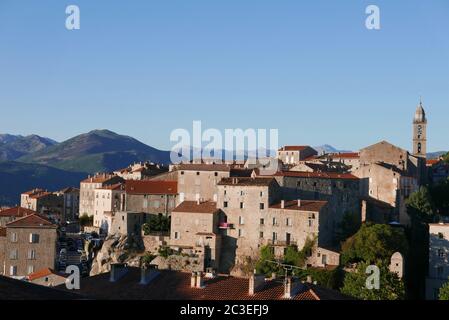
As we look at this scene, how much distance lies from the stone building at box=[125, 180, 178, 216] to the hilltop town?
3.2 inches

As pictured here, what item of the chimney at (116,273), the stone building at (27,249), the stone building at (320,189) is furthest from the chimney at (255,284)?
the stone building at (27,249)

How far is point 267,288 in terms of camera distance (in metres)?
→ 26.5

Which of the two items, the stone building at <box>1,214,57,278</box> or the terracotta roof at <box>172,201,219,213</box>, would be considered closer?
the terracotta roof at <box>172,201,219,213</box>

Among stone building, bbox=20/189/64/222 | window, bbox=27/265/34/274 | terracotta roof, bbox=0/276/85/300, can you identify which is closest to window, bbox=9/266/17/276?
window, bbox=27/265/34/274

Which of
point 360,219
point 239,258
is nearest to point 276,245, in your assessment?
point 239,258

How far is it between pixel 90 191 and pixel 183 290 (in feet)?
176

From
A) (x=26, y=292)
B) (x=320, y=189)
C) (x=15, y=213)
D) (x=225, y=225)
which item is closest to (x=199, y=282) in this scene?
(x=26, y=292)

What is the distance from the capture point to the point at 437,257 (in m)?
46.1

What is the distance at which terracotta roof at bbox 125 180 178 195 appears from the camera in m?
57.7

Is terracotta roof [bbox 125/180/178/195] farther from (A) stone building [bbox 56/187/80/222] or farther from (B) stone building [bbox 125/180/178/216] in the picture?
(A) stone building [bbox 56/187/80/222]

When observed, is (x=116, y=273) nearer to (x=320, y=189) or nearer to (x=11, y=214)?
(x=320, y=189)
